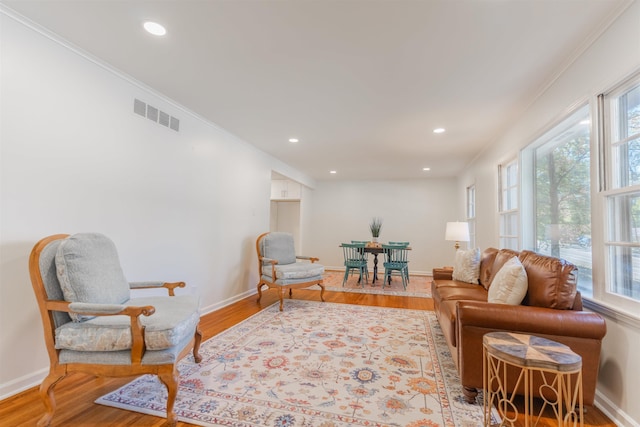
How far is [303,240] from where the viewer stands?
25.4 ft

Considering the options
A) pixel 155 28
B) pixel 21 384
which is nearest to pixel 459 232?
pixel 155 28

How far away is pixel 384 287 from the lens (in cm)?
571

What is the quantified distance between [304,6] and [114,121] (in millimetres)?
1962

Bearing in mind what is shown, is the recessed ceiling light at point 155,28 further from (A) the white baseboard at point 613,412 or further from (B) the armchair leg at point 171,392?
(A) the white baseboard at point 613,412

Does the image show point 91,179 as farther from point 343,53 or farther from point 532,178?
point 532,178

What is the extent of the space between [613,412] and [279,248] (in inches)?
151

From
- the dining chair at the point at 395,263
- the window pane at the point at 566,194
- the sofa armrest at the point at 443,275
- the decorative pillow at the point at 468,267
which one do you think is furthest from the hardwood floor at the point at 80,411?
the dining chair at the point at 395,263

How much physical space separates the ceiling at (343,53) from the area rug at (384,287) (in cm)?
296

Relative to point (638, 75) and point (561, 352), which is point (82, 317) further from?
point (638, 75)

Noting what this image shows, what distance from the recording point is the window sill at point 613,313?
5.41 ft

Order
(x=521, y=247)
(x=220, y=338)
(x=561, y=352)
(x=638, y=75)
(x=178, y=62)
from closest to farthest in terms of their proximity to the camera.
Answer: (x=561, y=352)
(x=638, y=75)
(x=178, y=62)
(x=220, y=338)
(x=521, y=247)

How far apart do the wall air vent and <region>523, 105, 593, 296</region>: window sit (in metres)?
3.79

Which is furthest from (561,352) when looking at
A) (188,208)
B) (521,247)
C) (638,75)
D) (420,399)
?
(188,208)

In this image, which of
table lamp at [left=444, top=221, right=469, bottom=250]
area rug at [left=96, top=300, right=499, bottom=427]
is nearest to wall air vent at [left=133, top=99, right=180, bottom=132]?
area rug at [left=96, top=300, right=499, bottom=427]
